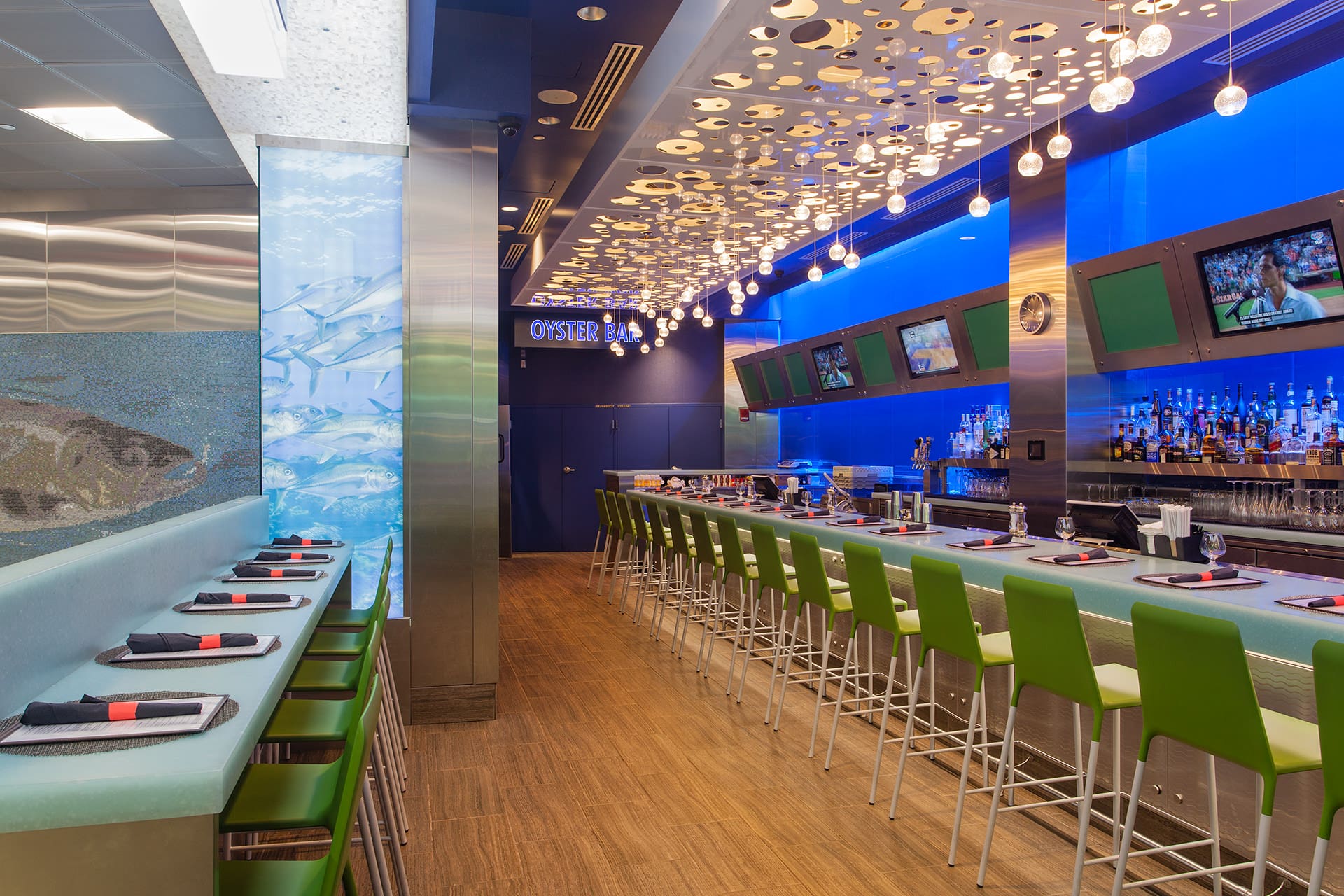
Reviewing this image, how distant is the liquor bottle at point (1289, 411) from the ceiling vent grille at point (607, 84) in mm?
4212

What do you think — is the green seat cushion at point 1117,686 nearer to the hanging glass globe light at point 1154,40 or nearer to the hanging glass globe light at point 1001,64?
the hanging glass globe light at point 1154,40

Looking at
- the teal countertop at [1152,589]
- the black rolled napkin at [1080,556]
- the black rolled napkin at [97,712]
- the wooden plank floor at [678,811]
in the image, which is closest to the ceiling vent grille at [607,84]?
the teal countertop at [1152,589]

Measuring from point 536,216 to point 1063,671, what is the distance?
7.47 m

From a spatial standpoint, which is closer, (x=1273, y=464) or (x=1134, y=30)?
(x=1134, y=30)

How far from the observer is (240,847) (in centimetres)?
263

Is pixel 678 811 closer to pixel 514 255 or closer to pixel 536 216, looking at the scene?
pixel 536 216

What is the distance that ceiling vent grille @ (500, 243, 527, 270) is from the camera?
34.1ft

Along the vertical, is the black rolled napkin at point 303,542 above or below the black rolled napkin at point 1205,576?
below

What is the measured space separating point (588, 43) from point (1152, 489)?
4.54 m

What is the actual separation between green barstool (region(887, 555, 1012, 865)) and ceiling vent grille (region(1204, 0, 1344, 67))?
355 centimetres

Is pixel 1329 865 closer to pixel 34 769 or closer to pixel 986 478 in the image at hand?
pixel 34 769

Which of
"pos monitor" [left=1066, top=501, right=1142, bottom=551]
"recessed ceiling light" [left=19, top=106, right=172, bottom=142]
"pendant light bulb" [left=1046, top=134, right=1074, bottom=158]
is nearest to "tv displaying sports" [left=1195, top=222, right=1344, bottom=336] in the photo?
→ "pos monitor" [left=1066, top=501, right=1142, bottom=551]

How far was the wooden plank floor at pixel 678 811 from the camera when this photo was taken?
2988 millimetres

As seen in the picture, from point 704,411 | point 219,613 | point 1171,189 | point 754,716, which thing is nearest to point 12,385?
point 219,613
